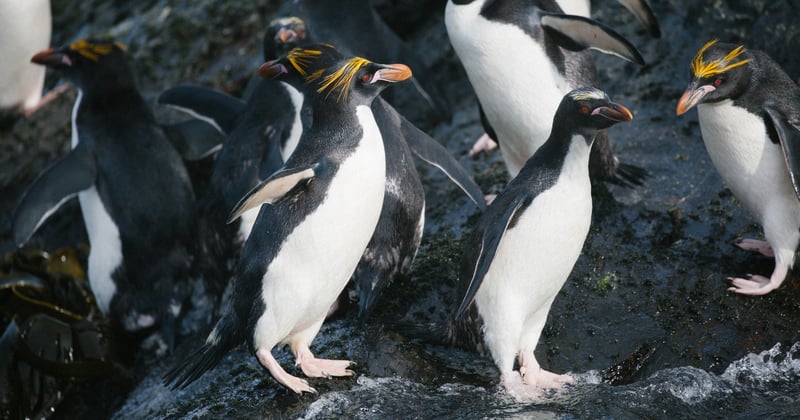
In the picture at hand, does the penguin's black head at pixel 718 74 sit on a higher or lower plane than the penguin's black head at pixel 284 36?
lower

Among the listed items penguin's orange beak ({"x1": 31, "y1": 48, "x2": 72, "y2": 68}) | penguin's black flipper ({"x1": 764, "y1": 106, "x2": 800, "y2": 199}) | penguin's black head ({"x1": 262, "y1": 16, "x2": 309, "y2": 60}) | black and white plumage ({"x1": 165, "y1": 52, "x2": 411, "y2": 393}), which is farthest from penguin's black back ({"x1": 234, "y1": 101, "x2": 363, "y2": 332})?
penguin's orange beak ({"x1": 31, "y1": 48, "x2": 72, "y2": 68})

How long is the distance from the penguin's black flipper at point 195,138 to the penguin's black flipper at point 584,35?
218 centimetres

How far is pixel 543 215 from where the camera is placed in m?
3.66

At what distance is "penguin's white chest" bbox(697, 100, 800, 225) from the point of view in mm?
3998

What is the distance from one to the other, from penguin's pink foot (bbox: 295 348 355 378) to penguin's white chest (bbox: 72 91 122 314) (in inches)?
77.0

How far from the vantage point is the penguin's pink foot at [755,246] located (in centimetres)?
420

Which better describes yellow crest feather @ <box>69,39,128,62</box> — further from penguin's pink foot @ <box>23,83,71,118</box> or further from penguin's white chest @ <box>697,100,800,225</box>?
penguin's white chest @ <box>697,100,800,225</box>

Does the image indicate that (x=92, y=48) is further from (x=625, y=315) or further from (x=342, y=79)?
(x=625, y=315)

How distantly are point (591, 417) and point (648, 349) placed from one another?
68 centimetres

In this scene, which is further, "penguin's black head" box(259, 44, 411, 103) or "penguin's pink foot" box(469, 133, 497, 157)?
"penguin's pink foot" box(469, 133, 497, 157)

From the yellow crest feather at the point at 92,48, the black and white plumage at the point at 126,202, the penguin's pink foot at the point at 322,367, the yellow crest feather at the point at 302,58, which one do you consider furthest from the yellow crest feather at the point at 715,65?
the yellow crest feather at the point at 92,48

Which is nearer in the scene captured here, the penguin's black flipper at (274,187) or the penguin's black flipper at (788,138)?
the penguin's black flipper at (274,187)

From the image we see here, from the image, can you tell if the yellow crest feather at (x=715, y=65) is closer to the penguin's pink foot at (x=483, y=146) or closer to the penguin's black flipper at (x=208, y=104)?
the penguin's pink foot at (x=483, y=146)

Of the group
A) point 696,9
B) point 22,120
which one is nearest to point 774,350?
point 696,9
